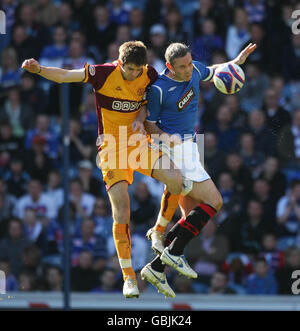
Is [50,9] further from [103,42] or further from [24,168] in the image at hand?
[24,168]

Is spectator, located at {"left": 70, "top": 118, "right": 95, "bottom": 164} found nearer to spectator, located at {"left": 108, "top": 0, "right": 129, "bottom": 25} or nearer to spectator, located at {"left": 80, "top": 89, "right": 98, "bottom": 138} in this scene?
spectator, located at {"left": 80, "top": 89, "right": 98, "bottom": 138}

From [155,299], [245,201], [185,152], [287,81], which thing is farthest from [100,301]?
[287,81]

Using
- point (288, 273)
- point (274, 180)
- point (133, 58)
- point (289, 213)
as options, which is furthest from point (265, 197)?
point (133, 58)

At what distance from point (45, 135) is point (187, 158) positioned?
3308 mm

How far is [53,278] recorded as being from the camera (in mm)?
9289

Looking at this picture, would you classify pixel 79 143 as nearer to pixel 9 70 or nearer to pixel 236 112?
pixel 9 70

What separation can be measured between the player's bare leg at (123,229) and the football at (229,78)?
1.11m

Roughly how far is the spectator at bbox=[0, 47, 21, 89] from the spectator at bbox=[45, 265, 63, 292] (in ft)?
7.40

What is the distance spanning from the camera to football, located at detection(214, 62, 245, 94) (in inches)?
270

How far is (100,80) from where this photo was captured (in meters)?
6.69

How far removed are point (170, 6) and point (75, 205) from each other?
285 centimetres

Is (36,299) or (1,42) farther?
(1,42)
